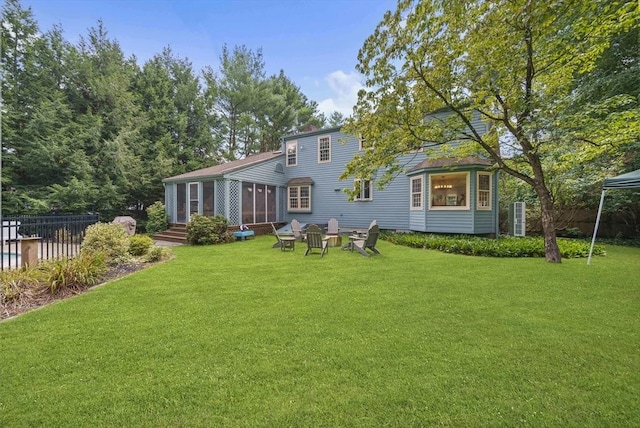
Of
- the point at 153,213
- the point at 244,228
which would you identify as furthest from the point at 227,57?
the point at 244,228

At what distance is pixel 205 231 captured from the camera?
12266mm

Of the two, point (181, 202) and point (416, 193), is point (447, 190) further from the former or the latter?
point (181, 202)

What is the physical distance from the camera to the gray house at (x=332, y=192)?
12211mm

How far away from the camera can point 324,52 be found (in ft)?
46.8

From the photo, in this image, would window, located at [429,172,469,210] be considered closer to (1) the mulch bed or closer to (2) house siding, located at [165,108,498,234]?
(2) house siding, located at [165,108,498,234]

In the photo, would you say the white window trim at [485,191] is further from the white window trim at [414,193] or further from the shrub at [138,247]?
the shrub at [138,247]

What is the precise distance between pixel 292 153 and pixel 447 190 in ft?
29.7

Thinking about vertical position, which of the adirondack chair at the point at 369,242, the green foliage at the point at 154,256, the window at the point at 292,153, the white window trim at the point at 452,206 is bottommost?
the green foliage at the point at 154,256

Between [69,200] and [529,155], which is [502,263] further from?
[69,200]

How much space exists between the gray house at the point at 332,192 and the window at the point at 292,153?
0.06 m

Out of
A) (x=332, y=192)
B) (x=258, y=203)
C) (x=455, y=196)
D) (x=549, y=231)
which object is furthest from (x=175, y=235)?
(x=549, y=231)

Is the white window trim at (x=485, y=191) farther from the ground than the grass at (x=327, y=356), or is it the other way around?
the white window trim at (x=485, y=191)

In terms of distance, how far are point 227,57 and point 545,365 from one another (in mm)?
28653

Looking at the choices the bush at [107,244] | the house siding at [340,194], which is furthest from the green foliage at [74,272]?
the house siding at [340,194]
